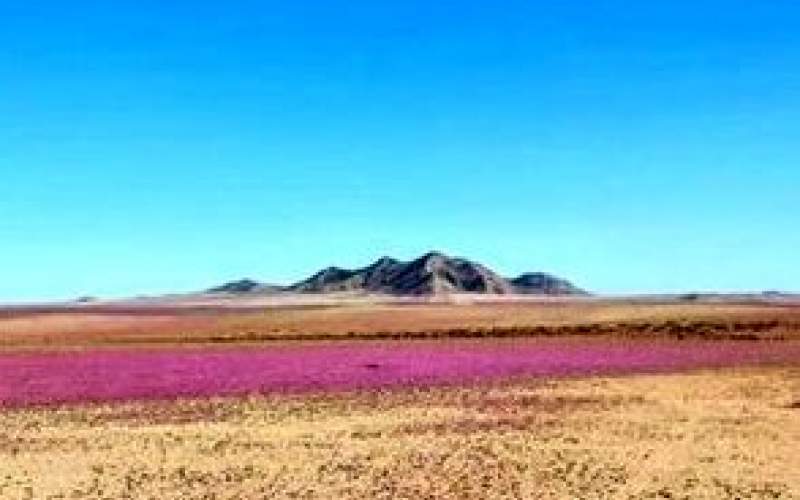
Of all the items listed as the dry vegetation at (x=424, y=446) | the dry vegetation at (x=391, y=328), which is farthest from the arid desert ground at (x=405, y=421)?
the dry vegetation at (x=391, y=328)

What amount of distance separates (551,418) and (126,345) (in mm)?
50389

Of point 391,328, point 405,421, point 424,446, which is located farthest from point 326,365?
point 391,328

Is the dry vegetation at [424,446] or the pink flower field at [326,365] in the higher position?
the pink flower field at [326,365]

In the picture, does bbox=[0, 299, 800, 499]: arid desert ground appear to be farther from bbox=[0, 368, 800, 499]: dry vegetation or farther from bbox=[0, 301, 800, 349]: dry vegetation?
bbox=[0, 301, 800, 349]: dry vegetation

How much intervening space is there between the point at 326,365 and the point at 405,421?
20944 millimetres

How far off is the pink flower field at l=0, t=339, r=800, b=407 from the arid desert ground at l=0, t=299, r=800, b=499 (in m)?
0.12

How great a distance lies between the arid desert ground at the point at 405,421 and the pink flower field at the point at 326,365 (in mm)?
121

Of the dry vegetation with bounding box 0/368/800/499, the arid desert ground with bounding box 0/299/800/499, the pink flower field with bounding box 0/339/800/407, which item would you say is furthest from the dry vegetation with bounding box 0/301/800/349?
the dry vegetation with bounding box 0/368/800/499

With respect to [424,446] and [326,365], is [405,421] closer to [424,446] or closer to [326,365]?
[424,446]

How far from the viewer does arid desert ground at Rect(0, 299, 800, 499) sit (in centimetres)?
2947

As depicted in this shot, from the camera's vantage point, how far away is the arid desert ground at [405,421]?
29.5 meters

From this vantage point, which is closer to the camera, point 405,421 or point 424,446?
point 424,446

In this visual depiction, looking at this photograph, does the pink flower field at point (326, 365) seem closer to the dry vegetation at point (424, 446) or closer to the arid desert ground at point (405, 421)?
the arid desert ground at point (405, 421)

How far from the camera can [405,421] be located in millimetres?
40188
